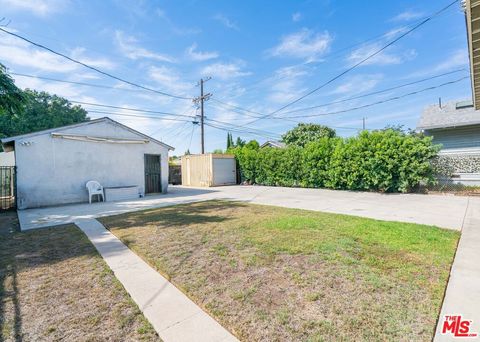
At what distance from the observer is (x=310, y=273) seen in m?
2.96

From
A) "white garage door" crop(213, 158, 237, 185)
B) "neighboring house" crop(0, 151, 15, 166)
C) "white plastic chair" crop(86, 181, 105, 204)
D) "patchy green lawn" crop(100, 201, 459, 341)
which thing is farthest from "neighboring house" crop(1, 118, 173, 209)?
"patchy green lawn" crop(100, 201, 459, 341)

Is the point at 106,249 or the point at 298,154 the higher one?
the point at 298,154

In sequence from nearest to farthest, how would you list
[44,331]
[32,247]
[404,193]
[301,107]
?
[44,331] < [32,247] < [404,193] < [301,107]

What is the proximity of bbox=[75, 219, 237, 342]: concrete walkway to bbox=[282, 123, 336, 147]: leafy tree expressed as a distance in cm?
2602

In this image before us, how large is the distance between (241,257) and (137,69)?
A: 12.5 metres

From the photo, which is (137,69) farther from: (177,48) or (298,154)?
(298,154)

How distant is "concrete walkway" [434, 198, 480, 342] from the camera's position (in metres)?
2.03

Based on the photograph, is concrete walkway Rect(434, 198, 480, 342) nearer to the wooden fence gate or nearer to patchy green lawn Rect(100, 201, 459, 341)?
patchy green lawn Rect(100, 201, 459, 341)

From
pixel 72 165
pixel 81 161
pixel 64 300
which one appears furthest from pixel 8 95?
pixel 64 300

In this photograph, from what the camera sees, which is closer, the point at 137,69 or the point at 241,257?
the point at 241,257

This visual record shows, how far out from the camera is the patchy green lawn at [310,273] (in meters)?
2.00

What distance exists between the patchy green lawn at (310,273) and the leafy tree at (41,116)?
2585 cm

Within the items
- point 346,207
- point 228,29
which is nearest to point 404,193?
point 346,207

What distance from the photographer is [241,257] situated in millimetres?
3545
